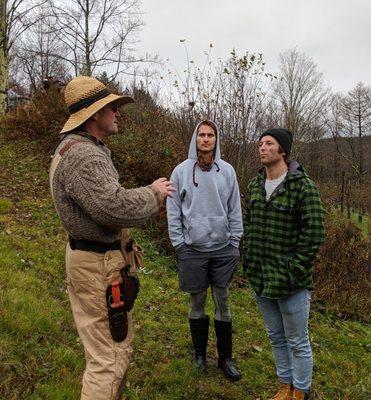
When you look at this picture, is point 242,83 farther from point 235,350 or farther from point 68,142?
point 68,142

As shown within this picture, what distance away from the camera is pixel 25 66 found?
1736 inches

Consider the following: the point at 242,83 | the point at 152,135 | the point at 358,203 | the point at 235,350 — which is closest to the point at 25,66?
the point at 358,203

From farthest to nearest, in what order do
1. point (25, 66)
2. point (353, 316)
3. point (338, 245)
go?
point (25, 66)
point (338, 245)
point (353, 316)

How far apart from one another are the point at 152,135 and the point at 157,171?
3.37 feet

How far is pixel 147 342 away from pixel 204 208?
1707 mm

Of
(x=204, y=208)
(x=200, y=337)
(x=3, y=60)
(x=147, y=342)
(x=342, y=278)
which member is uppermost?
(x=3, y=60)

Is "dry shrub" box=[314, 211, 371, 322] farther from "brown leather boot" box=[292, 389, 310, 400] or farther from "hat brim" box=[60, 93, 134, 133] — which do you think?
Answer: "hat brim" box=[60, 93, 134, 133]

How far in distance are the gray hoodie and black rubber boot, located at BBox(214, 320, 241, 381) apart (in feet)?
2.51

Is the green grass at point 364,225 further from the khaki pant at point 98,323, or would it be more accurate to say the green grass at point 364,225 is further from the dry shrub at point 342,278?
the khaki pant at point 98,323

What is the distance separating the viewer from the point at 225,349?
12.6ft

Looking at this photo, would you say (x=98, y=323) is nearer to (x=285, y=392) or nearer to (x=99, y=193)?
(x=99, y=193)

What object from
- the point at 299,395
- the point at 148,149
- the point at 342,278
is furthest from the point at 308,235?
the point at 148,149

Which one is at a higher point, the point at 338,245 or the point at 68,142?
the point at 68,142

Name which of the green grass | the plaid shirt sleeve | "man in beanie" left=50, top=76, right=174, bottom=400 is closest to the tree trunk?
"man in beanie" left=50, top=76, right=174, bottom=400
